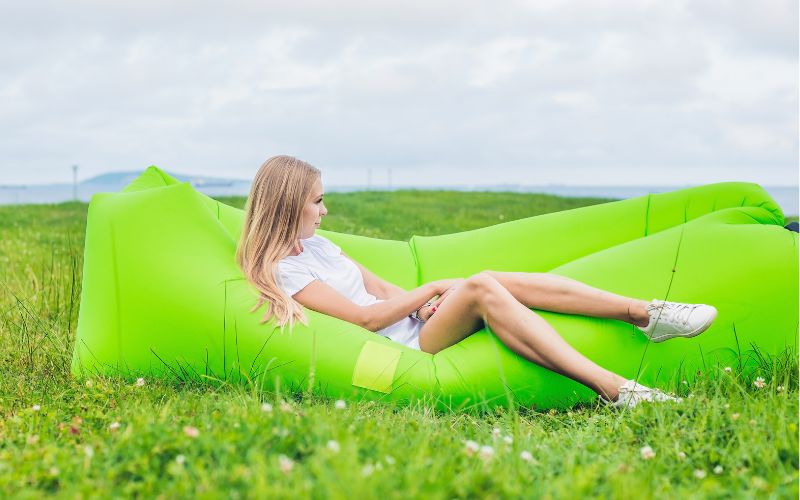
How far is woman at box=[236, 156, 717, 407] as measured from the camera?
3.79m

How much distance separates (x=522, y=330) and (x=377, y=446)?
1.43 m

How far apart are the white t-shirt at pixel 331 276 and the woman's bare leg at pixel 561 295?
64cm

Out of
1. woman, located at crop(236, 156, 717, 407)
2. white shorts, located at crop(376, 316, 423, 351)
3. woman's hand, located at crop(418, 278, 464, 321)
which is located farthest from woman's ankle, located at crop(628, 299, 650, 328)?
white shorts, located at crop(376, 316, 423, 351)

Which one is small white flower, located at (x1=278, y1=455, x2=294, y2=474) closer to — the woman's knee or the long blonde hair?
the woman's knee

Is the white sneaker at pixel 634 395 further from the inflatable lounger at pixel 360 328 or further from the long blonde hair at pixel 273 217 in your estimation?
the long blonde hair at pixel 273 217

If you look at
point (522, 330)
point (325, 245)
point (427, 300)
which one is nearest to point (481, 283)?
point (522, 330)

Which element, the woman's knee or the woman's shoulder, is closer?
the woman's knee

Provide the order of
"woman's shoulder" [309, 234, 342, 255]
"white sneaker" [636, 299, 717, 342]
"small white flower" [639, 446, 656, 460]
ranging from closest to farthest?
"small white flower" [639, 446, 656, 460] < "white sneaker" [636, 299, 717, 342] < "woman's shoulder" [309, 234, 342, 255]

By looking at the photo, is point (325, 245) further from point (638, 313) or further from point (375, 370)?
point (638, 313)

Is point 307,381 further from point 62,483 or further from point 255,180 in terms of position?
point 62,483

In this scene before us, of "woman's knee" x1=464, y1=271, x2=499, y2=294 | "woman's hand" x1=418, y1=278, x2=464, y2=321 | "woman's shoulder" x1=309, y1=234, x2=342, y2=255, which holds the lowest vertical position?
"woman's hand" x1=418, y1=278, x2=464, y2=321

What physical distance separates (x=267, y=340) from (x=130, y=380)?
2.68 ft

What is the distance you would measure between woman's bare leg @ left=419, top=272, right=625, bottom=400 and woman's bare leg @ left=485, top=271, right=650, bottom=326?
0.16 metres

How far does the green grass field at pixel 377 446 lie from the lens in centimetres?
229
